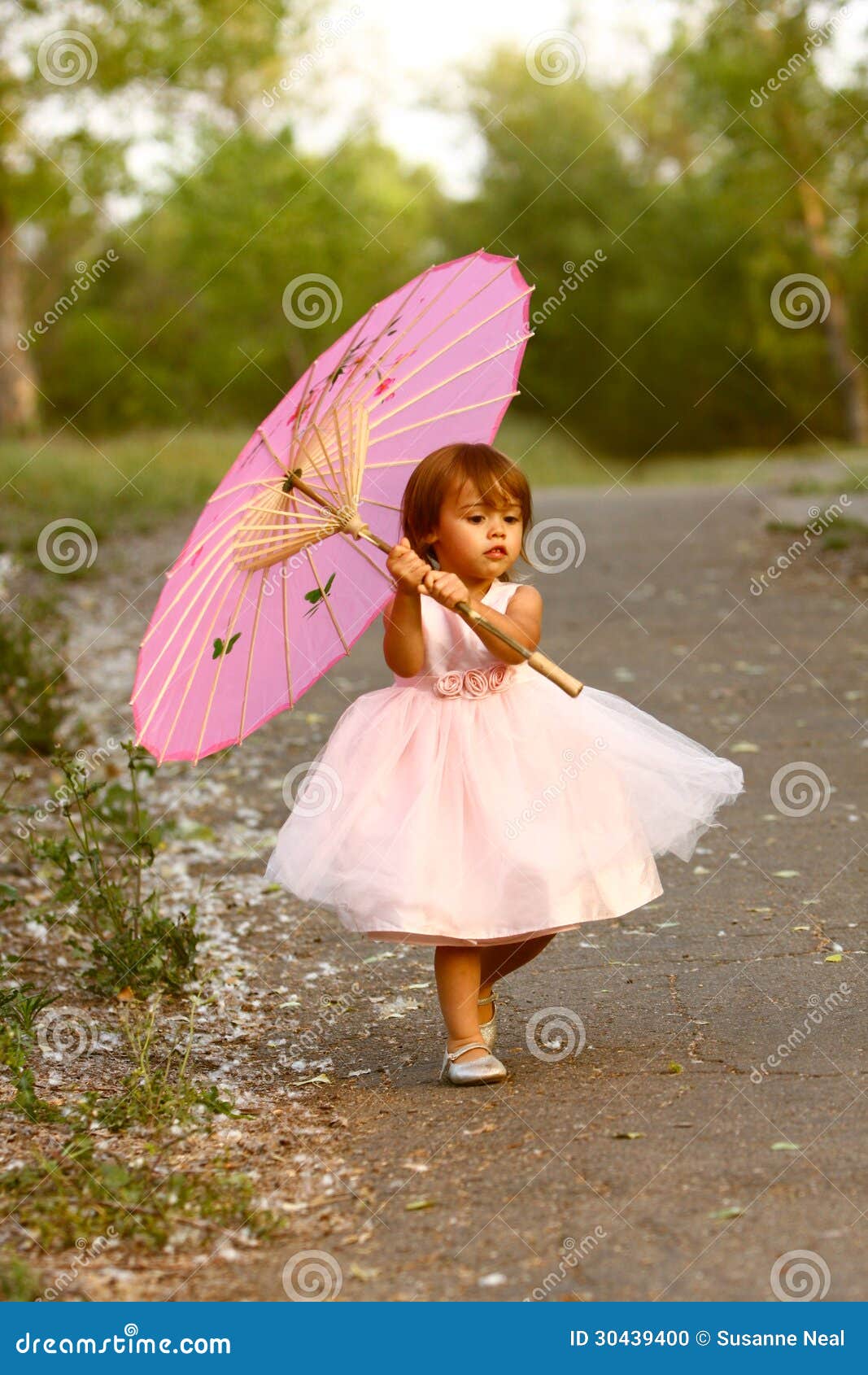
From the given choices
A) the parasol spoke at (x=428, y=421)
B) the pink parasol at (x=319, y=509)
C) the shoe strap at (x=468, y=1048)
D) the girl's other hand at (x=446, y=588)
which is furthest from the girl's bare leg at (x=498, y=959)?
the parasol spoke at (x=428, y=421)

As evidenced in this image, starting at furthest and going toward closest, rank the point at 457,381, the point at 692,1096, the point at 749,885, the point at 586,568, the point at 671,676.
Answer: the point at 586,568 < the point at 671,676 < the point at 749,885 < the point at 457,381 < the point at 692,1096

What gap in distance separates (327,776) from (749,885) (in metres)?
2.10

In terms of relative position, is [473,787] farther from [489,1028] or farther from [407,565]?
[489,1028]

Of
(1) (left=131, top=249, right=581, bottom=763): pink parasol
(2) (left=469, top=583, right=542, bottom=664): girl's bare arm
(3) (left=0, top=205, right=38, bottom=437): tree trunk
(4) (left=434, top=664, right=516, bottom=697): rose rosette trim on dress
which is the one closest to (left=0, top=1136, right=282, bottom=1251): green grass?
(1) (left=131, top=249, right=581, bottom=763): pink parasol

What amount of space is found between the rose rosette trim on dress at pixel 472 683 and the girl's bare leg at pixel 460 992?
579mm

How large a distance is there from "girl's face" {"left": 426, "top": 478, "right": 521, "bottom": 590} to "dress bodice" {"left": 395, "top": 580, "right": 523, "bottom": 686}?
95 millimetres

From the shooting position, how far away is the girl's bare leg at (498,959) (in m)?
3.51

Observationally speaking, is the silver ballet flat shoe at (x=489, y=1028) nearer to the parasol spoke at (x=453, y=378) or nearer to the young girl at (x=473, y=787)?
the young girl at (x=473, y=787)

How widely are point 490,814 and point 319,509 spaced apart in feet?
2.73

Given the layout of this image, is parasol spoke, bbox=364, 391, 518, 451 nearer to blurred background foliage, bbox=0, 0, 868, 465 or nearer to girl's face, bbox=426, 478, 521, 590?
girl's face, bbox=426, 478, 521, 590

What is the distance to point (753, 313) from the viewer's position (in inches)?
1251

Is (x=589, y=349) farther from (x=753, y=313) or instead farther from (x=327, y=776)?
(x=327, y=776)

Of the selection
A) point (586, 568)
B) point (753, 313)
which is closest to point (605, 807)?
point (586, 568)

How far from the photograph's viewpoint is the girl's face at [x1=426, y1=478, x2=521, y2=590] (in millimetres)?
3342
